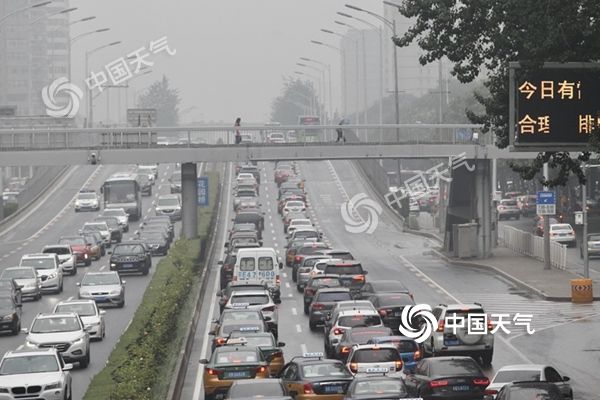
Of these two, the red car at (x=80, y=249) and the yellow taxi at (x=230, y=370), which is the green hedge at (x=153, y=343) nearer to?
the yellow taxi at (x=230, y=370)

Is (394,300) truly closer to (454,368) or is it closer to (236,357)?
(236,357)

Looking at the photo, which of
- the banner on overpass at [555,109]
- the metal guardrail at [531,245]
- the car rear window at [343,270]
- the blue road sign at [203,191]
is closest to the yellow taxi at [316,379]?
the banner on overpass at [555,109]

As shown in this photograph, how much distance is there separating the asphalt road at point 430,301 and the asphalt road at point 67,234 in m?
2.52

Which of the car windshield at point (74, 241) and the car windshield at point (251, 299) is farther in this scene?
the car windshield at point (74, 241)

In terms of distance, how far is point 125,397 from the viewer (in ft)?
89.5

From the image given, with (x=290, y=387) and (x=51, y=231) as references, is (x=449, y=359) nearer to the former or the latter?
(x=290, y=387)

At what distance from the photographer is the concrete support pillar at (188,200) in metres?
77.1

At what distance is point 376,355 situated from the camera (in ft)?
110

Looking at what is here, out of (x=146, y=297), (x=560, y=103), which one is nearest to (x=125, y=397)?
(x=560, y=103)

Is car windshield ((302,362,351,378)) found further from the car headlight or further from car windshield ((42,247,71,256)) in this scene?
car windshield ((42,247,71,256))

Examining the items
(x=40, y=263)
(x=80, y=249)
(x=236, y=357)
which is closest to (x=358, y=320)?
(x=236, y=357)

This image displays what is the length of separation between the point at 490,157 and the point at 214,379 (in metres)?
45.1

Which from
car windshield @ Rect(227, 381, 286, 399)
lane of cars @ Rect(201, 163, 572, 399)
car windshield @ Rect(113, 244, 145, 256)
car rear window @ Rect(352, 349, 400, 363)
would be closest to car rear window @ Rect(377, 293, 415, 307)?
lane of cars @ Rect(201, 163, 572, 399)

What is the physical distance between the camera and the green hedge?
29.6 m
